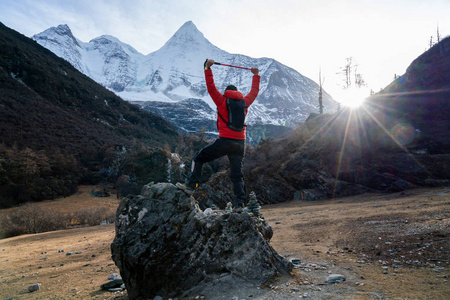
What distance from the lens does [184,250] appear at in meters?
4.04

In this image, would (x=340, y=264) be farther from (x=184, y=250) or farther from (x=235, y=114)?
(x=235, y=114)

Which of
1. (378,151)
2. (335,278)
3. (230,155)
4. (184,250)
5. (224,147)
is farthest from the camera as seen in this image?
(378,151)

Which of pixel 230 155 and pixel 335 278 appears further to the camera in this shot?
pixel 230 155

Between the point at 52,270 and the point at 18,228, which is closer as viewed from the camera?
the point at 52,270

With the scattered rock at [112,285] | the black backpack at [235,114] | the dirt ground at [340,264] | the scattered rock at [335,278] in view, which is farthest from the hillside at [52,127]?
the scattered rock at [335,278]

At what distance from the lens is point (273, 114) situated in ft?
642

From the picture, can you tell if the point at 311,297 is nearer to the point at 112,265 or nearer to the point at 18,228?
the point at 112,265

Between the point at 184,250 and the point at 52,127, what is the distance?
191 ft

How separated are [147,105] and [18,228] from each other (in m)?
170

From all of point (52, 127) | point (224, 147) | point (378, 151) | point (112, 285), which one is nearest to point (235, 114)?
point (224, 147)

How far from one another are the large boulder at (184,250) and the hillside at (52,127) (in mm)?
34716

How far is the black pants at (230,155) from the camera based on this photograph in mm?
4816

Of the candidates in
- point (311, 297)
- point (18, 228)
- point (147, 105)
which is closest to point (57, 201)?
point (18, 228)

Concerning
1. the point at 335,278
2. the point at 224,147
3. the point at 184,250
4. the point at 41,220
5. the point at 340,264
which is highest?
the point at 224,147
